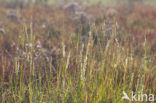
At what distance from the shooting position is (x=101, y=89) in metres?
2.11

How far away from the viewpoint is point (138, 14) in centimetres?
940

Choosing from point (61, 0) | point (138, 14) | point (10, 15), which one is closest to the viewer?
point (10, 15)

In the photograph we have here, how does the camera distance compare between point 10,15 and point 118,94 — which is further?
point 10,15

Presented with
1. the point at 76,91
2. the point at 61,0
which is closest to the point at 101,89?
the point at 76,91

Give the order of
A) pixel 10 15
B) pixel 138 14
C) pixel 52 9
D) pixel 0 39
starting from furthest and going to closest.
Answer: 1. pixel 52 9
2. pixel 138 14
3. pixel 10 15
4. pixel 0 39

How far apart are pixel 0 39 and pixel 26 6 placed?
5617 millimetres

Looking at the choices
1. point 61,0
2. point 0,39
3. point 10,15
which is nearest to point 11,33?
point 0,39

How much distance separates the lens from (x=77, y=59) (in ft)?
8.32

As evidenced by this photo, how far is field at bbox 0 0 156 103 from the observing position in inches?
83.2

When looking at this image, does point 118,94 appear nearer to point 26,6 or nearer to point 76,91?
point 76,91

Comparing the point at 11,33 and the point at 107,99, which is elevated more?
the point at 11,33

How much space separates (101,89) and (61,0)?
40.4ft

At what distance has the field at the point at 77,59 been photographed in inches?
83.2

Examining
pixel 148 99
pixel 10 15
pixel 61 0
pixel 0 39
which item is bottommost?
pixel 148 99
